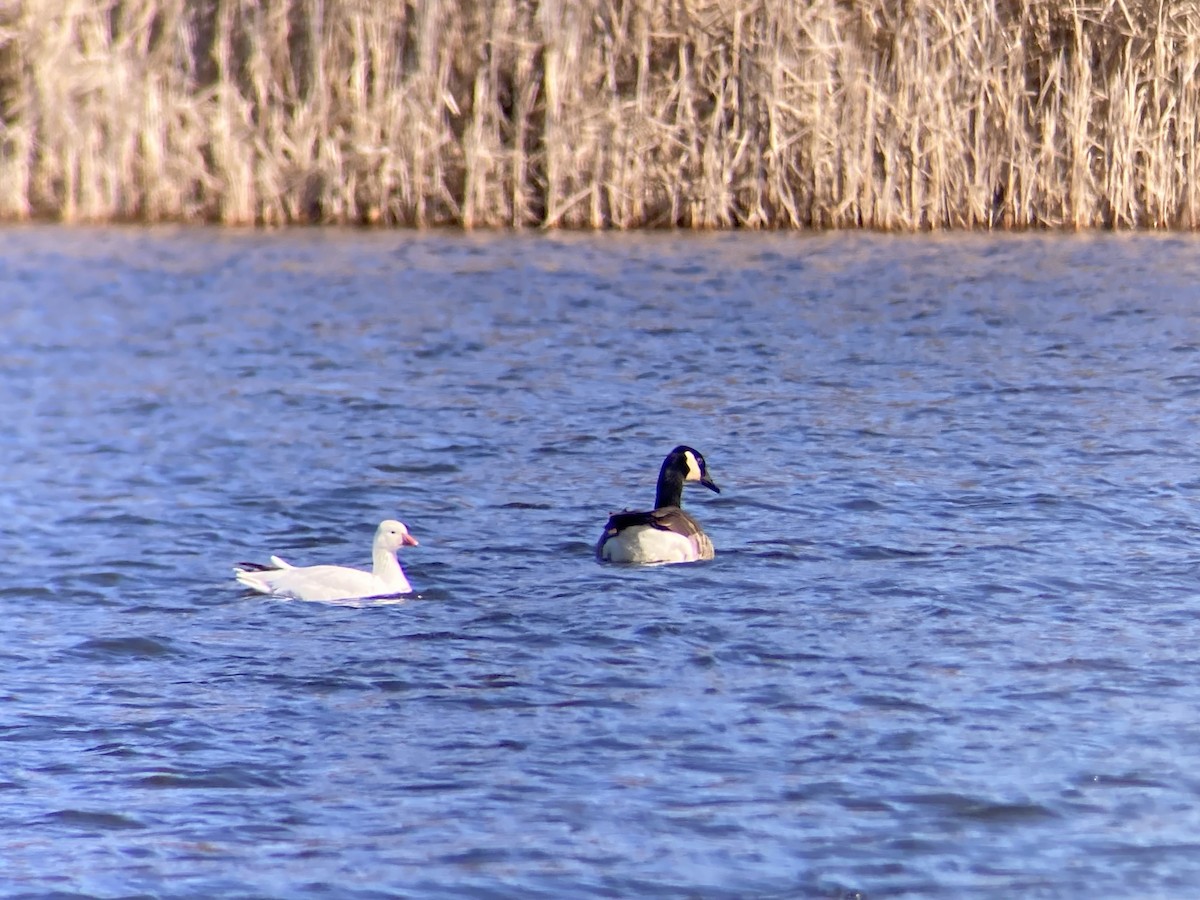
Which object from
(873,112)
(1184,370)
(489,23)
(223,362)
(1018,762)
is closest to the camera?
(1018,762)

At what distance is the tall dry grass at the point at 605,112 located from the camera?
17766 mm

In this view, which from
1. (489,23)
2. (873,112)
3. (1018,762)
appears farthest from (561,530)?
(489,23)

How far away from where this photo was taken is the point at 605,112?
18.1m

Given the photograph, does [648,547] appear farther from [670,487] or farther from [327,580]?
[327,580]

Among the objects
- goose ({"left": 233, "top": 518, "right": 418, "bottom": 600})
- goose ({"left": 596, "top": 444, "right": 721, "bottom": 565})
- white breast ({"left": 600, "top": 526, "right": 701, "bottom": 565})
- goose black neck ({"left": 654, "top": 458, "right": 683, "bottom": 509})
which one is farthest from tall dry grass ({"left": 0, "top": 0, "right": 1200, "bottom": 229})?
goose ({"left": 233, "top": 518, "right": 418, "bottom": 600})

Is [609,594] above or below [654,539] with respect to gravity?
below

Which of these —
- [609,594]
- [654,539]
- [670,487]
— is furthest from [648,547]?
[670,487]

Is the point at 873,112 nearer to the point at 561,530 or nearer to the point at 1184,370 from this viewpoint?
the point at 1184,370

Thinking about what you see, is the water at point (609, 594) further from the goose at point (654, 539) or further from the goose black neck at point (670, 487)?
the goose black neck at point (670, 487)

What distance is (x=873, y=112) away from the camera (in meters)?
17.7

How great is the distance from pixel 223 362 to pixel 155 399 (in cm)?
117

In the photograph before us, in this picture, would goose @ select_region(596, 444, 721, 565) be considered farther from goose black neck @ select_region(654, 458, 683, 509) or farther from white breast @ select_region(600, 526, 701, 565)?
goose black neck @ select_region(654, 458, 683, 509)

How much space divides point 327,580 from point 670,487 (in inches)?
84.7

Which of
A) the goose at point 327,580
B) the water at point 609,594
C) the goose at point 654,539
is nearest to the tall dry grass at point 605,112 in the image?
the water at point 609,594
